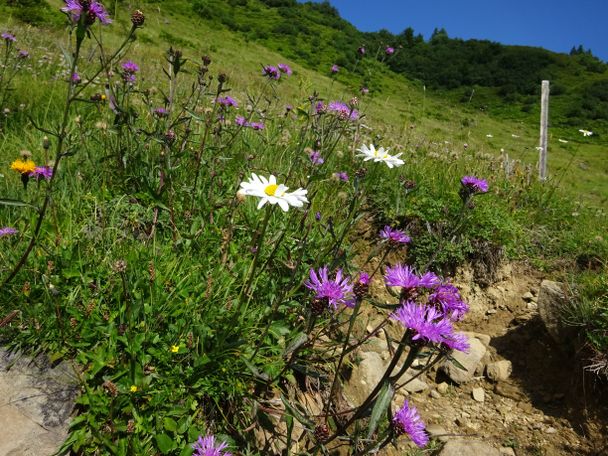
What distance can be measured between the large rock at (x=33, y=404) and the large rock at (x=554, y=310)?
310cm

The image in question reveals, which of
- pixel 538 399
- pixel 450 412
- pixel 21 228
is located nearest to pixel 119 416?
pixel 21 228

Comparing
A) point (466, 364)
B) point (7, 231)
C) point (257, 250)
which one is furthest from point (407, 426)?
point (466, 364)

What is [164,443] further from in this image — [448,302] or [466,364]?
[466,364]

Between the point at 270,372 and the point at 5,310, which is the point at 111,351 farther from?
the point at 270,372

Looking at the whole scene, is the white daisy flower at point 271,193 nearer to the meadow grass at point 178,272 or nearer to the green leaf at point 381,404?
the meadow grass at point 178,272

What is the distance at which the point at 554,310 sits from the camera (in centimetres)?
307

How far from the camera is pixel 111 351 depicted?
5.66 feet

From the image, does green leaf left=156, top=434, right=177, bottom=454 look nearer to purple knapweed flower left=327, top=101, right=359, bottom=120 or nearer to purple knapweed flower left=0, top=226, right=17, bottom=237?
purple knapweed flower left=0, top=226, right=17, bottom=237

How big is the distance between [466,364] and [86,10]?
3107 mm

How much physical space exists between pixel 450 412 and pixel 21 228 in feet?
9.16

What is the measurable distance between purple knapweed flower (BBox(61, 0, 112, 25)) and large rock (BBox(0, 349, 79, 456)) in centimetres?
135

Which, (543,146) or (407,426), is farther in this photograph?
(543,146)

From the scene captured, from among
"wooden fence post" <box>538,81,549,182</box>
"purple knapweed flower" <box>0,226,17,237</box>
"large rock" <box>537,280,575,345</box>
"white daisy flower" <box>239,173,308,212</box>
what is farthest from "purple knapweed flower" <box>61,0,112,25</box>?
"wooden fence post" <box>538,81,549,182</box>

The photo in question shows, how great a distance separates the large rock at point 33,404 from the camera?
1.47 meters
